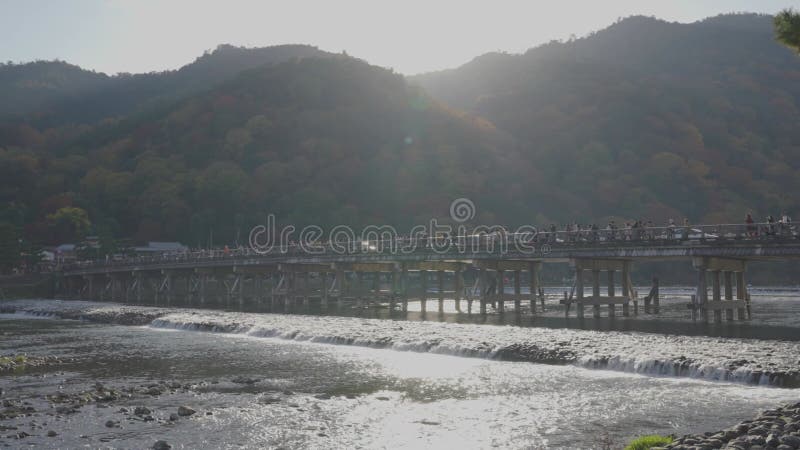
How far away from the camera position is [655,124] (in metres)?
117

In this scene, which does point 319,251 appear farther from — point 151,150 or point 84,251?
point 151,150

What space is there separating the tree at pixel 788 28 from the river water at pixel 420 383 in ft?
23.3

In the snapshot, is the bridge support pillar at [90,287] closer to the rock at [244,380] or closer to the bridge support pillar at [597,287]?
the bridge support pillar at [597,287]

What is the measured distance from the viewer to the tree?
38.6 feet

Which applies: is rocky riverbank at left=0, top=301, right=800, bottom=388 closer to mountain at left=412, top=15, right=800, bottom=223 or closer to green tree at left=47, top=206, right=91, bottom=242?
green tree at left=47, top=206, right=91, bottom=242

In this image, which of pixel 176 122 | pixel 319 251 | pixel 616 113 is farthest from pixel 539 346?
pixel 176 122

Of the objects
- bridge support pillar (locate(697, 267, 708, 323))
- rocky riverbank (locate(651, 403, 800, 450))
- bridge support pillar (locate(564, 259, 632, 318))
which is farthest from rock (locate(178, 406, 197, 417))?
bridge support pillar (locate(697, 267, 708, 323))

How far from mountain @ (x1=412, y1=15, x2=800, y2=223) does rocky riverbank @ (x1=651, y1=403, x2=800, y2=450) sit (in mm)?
93904

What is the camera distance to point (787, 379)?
17.0m

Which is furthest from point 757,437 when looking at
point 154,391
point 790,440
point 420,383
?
point 154,391

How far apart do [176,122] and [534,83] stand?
232 ft

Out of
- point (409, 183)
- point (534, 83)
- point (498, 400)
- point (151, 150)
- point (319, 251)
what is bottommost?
point (498, 400)

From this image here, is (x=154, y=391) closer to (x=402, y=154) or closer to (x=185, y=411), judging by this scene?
(x=185, y=411)

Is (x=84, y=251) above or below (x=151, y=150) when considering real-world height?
below
